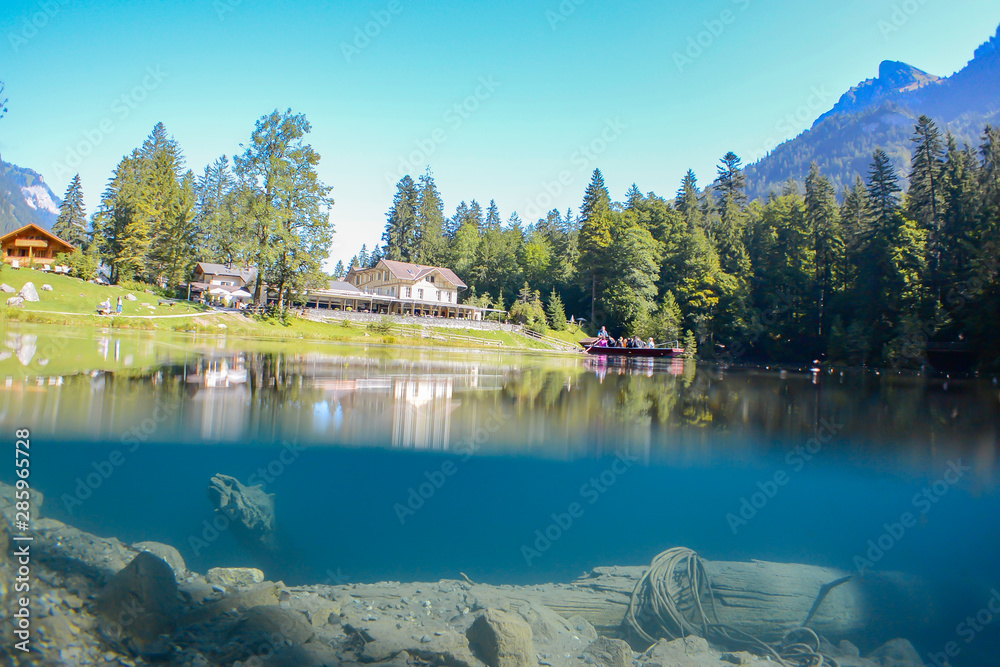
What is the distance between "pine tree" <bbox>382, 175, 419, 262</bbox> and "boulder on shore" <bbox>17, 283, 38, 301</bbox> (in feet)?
206

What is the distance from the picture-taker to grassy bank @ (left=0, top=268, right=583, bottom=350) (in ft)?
82.4

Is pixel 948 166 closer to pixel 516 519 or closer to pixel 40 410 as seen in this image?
pixel 516 519

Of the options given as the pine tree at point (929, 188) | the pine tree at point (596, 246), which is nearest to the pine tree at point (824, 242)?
the pine tree at point (929, 188)

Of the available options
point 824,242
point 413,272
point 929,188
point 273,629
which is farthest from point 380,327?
point 929,188

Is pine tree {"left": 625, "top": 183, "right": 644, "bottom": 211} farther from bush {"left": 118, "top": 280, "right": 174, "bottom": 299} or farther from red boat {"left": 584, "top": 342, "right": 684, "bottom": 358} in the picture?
bush {"left": 118, "top": 280, "right": 174, "bottom": 299}

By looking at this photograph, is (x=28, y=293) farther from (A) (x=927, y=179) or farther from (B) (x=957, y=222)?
(A) (x=927, y=179)

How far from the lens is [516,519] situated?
395 inches

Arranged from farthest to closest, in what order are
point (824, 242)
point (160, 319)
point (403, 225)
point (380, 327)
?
point (403, 225), point (824, 242), point (380, 327), point (160, 319)

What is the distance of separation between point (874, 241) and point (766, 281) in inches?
547

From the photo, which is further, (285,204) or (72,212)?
(72,212)

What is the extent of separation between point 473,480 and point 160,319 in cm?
2780

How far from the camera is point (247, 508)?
823 cm

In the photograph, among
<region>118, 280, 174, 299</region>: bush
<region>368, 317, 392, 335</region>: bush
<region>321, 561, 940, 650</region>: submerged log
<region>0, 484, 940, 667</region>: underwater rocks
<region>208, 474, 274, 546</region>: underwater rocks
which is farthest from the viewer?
<region>368, 317, 392, 335</region>: bush

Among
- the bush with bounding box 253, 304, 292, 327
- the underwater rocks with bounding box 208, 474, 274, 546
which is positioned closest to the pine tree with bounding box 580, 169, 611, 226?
the bush with bounding box 253, 304, 292, 327
